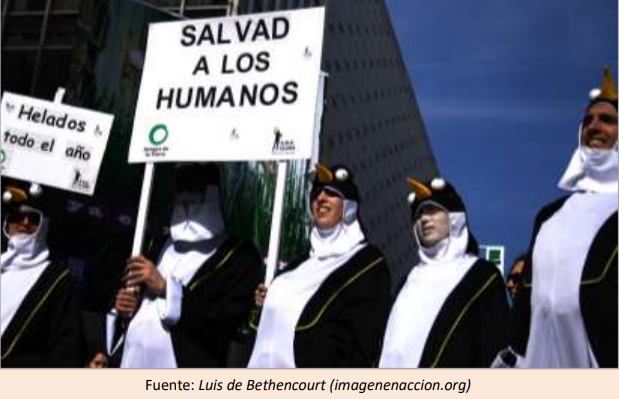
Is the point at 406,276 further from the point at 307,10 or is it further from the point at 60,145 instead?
the point at 60,145

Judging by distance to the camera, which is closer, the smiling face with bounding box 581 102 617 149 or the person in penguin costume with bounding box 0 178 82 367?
the smiling face with bounding box 581 102 617 149

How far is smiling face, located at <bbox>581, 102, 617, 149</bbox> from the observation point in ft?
11.9

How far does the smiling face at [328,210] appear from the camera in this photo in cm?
442

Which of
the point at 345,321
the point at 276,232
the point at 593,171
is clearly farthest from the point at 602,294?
the point at 276,232

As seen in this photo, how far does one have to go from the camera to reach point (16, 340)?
4.60 metres

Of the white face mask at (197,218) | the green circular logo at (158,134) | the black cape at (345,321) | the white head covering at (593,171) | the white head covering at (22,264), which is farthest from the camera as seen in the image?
the green circular logo at (158,134)

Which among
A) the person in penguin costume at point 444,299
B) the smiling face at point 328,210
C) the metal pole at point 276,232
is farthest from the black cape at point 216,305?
the person in penguin costume at point 444,299

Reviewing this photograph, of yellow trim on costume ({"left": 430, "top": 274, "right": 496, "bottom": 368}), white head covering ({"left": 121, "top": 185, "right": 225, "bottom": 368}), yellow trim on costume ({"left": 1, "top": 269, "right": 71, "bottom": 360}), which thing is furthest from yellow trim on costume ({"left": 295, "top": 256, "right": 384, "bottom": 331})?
yellow trim on costume ({"left": 1, "top": 269, "right": 71, "bottom": 360})

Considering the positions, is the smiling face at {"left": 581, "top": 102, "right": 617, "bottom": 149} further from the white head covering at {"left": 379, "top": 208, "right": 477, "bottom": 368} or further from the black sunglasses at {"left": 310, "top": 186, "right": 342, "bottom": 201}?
the black sunglasses at {"left": 310, "top": 186, "right": 342, "bottom": 201}

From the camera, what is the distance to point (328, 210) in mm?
4449

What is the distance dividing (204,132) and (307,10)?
970 millimetres

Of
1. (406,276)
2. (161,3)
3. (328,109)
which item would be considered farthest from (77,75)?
(328,109)

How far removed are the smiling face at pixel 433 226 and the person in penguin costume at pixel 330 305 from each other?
293 millimetres

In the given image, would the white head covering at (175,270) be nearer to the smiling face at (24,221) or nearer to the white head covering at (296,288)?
the white head covering at (296,288)
